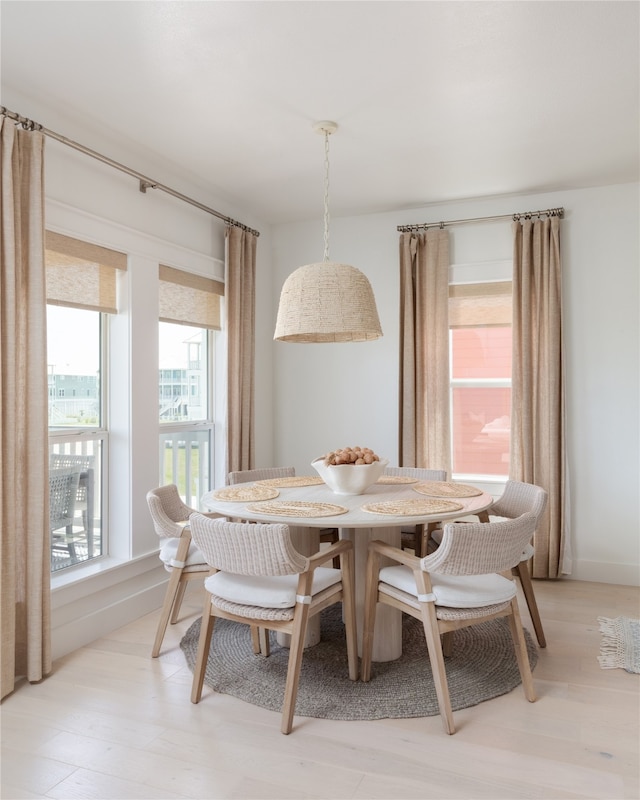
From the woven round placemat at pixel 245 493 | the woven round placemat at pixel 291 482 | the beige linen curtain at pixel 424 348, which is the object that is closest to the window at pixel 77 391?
the woven round placemat at pixel 245 493

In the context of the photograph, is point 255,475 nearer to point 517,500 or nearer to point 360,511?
point 360,511

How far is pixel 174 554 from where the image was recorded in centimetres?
307

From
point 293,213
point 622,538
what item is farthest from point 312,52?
point 622,538

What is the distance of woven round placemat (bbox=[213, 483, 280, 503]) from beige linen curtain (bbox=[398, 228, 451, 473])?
63.3 inches

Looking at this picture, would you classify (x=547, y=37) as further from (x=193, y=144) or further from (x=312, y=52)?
(x=193, y=144)

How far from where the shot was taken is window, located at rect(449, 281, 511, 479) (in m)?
4.51

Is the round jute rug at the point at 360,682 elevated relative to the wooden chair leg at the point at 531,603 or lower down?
lower down

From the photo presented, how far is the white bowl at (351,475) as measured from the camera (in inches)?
117

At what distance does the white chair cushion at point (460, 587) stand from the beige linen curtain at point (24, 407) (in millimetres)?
1570

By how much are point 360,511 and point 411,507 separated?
0.24 metres

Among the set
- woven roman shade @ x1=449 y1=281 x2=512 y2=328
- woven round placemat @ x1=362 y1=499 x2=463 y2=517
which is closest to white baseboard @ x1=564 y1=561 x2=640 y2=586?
woven roman shade @ x1=449 y1=281 x2=512 y2=328

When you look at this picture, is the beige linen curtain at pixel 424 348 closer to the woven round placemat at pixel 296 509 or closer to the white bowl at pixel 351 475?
the white bowl at pixel 351 475

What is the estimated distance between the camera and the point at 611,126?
10.6 feet

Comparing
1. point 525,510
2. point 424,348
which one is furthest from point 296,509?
point 424,348
